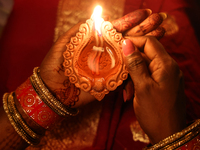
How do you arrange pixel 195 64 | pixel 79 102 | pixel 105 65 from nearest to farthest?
pixel 105 65 < pixel 79 102 < pixel 195 64

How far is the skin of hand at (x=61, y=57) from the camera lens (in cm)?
110

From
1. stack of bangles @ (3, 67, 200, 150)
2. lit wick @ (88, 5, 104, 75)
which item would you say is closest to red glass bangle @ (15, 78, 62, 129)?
stack of bangles @ (3, 67, 200, 150)

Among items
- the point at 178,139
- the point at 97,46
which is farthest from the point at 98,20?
the point at 178,139

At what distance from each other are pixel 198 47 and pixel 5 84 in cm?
194

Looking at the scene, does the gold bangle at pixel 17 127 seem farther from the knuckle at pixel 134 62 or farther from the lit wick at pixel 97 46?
the knuckle at pixel 134 62

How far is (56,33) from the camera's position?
154 cm

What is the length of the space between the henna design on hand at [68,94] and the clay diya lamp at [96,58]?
0.13 metres

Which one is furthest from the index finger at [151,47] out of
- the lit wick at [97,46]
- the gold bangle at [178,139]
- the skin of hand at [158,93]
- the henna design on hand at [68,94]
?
the henna design on hand at [68,94]

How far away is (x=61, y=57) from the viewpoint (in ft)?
3.67

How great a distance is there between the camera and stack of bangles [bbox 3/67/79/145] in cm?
105

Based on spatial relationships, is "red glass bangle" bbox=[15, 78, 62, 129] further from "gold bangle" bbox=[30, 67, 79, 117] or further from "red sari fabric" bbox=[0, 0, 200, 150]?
"red sari fabric" bbox=[0, 0, 200, 150]

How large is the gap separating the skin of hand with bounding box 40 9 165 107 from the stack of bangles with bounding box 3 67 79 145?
6cm

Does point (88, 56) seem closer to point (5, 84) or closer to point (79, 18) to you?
point (79, 18)

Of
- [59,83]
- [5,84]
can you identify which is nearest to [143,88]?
[59,83]
